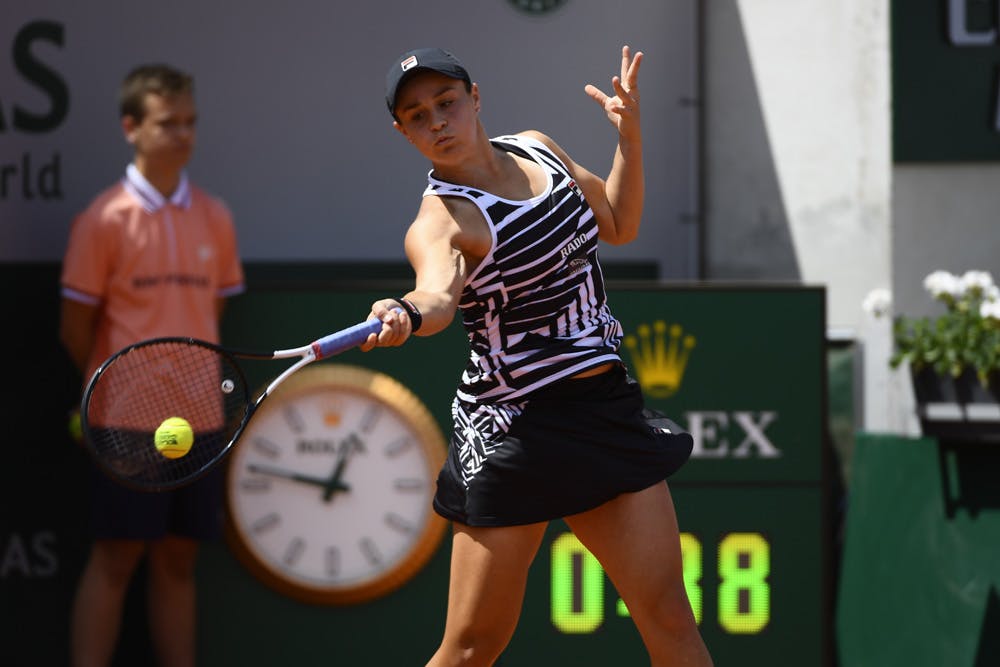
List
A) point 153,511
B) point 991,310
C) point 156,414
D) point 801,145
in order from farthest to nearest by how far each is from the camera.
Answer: point 801,145 < point 991,310 < point 153,511 < point 156,414

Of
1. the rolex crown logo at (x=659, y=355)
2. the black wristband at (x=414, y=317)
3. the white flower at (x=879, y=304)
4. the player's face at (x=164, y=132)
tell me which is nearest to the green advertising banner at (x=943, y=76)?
the white flower at (x=879, y=304)

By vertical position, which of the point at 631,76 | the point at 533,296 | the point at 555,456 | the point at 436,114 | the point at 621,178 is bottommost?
the point at 555,456

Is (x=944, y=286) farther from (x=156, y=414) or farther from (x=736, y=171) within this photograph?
(x=156, y=414)

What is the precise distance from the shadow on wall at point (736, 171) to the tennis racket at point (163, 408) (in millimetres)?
2937

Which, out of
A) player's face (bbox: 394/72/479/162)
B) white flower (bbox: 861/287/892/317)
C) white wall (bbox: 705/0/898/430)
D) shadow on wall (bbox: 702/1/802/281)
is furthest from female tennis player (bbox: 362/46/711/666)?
shadow on wall (bbox: 702/1/802/281)

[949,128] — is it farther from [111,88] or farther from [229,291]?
[111,88]

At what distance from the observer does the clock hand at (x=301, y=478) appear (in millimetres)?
5535

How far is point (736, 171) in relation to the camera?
7.02m

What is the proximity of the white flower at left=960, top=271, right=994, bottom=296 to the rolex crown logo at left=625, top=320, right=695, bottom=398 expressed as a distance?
0.93m

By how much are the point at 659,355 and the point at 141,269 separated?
171 centimetres

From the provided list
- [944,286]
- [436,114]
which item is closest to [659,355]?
[944,286]

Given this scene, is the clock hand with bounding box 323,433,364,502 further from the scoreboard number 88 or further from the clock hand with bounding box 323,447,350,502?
the scoreboard number 88

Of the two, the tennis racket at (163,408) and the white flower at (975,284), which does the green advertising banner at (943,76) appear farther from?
the tennis racket at (163,408)

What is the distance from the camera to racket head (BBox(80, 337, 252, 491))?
354 cm
